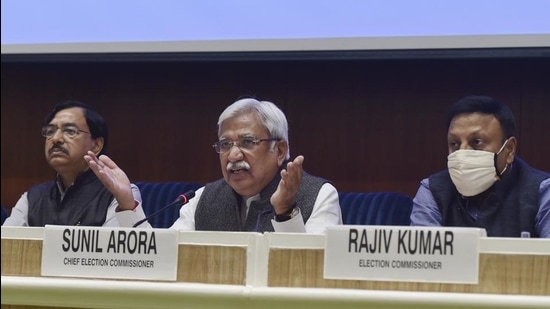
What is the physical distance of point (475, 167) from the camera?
1969 mm

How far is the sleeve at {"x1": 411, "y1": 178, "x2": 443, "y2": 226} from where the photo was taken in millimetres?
2035

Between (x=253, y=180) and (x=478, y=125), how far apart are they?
1.77 ft

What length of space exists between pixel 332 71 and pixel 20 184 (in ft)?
4.42

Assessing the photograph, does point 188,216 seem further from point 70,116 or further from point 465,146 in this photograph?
point 465,146

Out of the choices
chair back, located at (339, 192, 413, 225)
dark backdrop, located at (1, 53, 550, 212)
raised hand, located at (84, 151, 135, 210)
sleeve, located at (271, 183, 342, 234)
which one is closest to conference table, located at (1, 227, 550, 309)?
raised hand, located at (84, 151, 135, 210)

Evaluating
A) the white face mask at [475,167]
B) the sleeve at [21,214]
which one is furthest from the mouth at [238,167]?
the sleeve at [21,214]

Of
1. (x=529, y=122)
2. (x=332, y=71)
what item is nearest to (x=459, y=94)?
(x=529, y=122)

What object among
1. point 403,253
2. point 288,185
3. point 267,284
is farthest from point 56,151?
point 403,253

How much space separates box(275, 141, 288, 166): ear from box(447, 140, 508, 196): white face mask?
1.32ft

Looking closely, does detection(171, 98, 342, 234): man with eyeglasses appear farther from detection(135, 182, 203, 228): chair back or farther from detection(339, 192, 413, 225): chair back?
detection(135, 182, 203, 228): chair back

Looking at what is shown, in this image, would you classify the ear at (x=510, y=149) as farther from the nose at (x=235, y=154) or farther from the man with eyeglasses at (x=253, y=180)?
the nose at (x=235, y=154)

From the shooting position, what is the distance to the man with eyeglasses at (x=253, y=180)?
2045 mm

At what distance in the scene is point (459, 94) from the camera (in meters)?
2.88

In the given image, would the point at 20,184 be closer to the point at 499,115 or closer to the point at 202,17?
the point at 202,17
